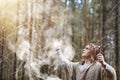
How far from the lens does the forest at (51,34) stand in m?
3.12

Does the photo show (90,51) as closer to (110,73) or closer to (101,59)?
(101,59)

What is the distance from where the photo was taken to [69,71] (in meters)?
3.15

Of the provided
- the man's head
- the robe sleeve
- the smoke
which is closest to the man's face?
the man's head

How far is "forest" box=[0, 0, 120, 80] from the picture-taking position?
312cm

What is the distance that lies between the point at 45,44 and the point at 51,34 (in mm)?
108

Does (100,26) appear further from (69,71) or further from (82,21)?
(69,71)

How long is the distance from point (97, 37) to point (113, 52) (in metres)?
0.20

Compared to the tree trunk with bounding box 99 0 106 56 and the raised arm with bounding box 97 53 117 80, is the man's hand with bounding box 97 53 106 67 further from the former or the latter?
the tree trunk with bounding box 99 0 106 56

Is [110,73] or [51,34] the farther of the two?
[51,34]

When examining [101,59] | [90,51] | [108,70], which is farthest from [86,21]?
[108,70]

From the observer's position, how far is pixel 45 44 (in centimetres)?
318

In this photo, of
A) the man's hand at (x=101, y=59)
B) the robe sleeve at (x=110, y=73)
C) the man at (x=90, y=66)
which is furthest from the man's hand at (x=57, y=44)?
the robe sleeve at (x=110, y=73)

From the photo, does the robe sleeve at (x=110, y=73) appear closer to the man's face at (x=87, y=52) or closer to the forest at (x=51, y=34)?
the forest at (x=51, y=34)

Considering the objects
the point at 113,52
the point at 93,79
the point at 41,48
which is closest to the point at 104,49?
the point at 113,52
